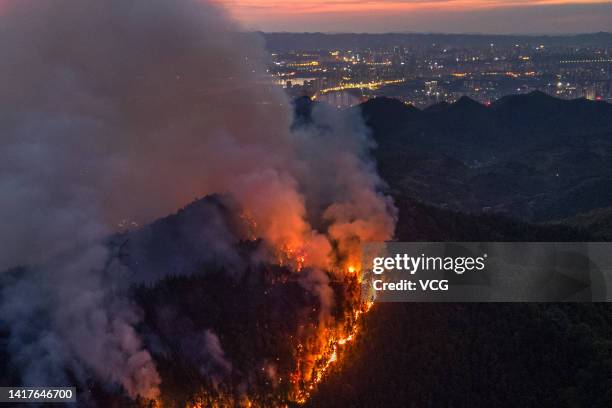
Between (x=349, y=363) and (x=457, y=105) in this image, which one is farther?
(x=457, y=105)

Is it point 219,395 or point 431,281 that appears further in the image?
point 431,281

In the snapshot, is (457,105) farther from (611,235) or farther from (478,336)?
(478,336)

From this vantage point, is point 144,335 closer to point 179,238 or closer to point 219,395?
point 219,395

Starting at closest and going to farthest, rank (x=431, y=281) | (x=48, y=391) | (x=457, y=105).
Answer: (x=48, y=391) → (x=431, y=281) → (x=457, y=105)

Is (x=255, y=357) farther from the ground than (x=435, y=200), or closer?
farther from the ground

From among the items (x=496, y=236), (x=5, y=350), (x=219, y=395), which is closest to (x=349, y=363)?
(x=219, y=395)

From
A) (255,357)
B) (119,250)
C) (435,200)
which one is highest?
(119,250)

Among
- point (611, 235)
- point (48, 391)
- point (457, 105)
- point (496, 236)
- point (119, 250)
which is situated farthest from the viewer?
point (457, 105)

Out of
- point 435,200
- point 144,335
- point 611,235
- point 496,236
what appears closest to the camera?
point 144,335

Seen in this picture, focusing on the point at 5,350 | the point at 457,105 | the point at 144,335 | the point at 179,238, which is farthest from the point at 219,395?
the point at 457,105
